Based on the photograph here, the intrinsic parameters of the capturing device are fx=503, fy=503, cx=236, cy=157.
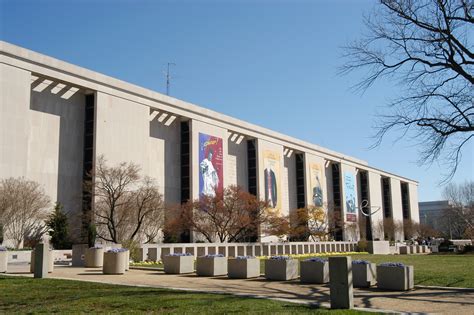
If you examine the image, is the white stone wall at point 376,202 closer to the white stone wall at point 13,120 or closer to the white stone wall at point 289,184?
the white stone wall at point 289,184

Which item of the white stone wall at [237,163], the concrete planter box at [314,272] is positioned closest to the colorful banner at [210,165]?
the white stone wall at [237,163]

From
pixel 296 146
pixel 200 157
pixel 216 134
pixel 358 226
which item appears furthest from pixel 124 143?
pixel 358 226

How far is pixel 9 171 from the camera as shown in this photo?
44312 millimetres

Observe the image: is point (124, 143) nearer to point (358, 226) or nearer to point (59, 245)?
point (59, 245)

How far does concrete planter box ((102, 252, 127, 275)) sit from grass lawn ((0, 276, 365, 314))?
559 centimetres

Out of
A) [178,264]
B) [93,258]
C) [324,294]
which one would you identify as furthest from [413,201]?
[324,294]

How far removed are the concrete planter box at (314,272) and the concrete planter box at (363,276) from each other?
1.10 metres

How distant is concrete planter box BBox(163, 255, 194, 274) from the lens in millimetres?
21906

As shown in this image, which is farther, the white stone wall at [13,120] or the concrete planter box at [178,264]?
the white stone wall at [13,120]

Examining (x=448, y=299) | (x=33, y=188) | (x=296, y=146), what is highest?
(x=296, y=146)

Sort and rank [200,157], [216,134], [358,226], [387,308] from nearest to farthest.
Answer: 1. [387,308]
2. [200,157]
3. [216,134]
4. [358,226]

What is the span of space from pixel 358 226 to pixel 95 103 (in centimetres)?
6433

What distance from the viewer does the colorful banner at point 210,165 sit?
2557 inches

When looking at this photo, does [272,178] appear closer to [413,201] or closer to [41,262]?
[41,262]
